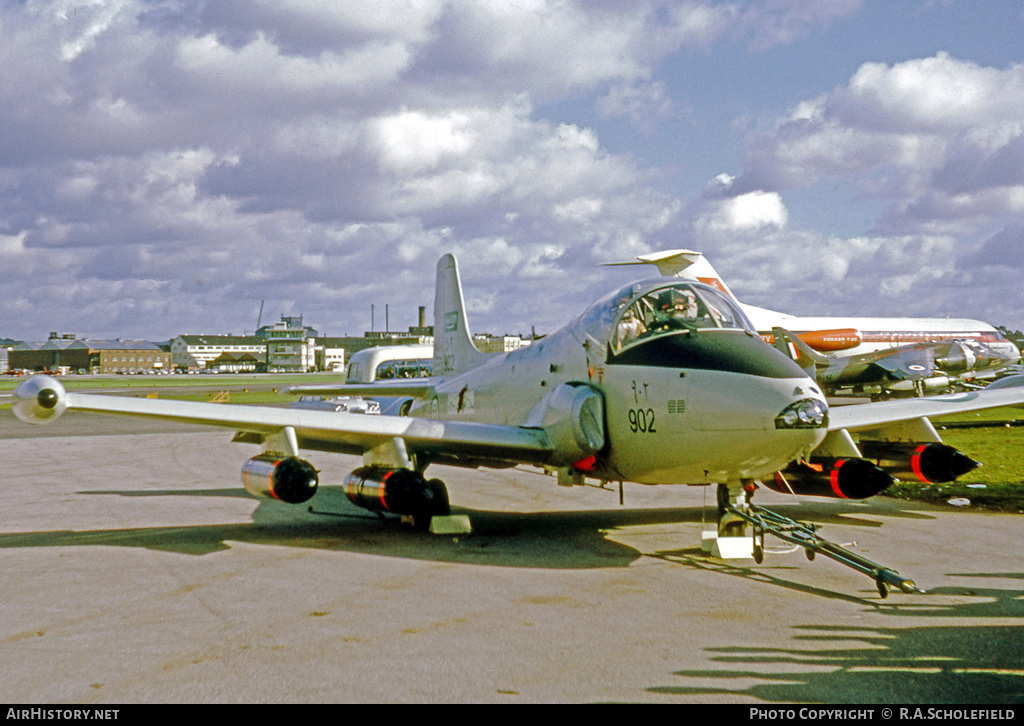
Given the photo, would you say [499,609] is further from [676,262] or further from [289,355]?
[289,355]

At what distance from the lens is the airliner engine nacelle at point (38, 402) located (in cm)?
802

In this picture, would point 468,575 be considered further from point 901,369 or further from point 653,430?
point 901,369

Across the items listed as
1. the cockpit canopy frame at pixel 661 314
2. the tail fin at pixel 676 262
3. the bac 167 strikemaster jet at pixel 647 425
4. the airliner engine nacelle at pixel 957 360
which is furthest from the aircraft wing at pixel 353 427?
the airliner engine nacelle at pixel 957 360

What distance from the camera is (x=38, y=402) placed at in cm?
802

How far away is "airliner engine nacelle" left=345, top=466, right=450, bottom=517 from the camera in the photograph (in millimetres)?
9664

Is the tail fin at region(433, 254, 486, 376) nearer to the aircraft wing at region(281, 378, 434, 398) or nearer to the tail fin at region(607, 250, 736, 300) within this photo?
the aircraft wing at region(281, 378, 434, 398)

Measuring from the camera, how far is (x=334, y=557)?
9172 millimetres

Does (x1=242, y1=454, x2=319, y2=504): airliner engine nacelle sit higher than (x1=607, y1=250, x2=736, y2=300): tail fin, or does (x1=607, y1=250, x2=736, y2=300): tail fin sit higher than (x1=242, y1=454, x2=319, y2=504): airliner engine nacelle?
(x1=607, y1=250, x2=736, y2=300): tail fin

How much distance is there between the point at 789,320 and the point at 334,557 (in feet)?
150

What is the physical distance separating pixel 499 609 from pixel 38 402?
17.8ft

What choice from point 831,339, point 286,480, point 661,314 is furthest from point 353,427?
point 831,339

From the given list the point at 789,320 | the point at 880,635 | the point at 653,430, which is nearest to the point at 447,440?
the point at 653,430

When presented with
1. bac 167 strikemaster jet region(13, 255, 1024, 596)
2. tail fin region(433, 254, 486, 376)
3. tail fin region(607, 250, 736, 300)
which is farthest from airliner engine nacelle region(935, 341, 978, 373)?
tail fin region(433, 254, 486, 376)

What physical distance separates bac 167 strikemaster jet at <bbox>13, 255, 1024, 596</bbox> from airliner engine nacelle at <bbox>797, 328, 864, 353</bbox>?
32.9 m
